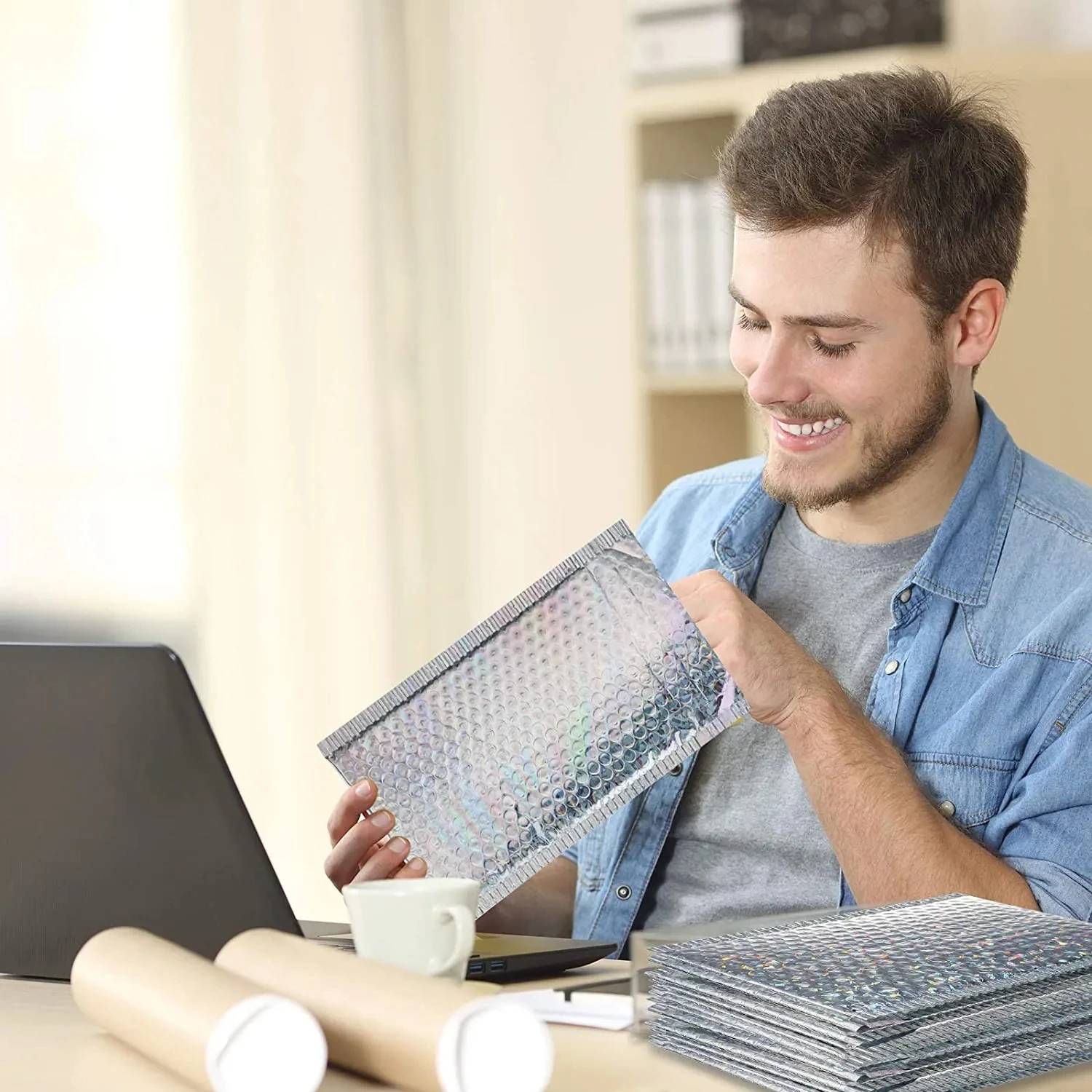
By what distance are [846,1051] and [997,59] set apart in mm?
1783

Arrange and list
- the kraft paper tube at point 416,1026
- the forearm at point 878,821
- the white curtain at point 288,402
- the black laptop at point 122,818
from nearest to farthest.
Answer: the kraft paper tube at point 416,1026 < the black laptop at point 122,818 < the forearm at point 878,821 < the white curtain at point 288,402

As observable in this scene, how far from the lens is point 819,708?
4.71 feet

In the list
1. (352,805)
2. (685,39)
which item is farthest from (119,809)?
(685,39)

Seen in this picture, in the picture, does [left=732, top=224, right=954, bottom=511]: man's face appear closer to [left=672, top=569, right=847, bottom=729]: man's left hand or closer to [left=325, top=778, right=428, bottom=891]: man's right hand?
[left=672, top=569, right=847, bottom=729]: man's left hand

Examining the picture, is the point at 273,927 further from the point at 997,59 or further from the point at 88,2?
the point at 88,2

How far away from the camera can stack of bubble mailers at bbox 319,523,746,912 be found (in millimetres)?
1264

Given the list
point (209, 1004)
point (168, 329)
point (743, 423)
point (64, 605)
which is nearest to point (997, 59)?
point (743, 423)

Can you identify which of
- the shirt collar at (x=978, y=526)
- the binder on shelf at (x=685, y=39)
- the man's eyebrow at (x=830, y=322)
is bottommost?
the shirt collar at (x=978, y=526)

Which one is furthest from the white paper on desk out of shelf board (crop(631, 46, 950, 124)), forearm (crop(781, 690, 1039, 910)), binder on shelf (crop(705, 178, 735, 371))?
binder on shelf (crop(705, 178, 735, 371))

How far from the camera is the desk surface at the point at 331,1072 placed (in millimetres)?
938

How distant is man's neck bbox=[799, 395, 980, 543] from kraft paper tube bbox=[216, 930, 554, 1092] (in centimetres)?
85

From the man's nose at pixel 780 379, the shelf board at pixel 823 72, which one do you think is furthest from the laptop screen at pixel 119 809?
the shelf board at pixel 823 72

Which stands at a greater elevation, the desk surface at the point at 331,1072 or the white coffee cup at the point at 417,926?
the white coffee cup at the point at 417,926

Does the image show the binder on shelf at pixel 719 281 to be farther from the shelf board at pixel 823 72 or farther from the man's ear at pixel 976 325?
the man's ear at pixel 976 325
